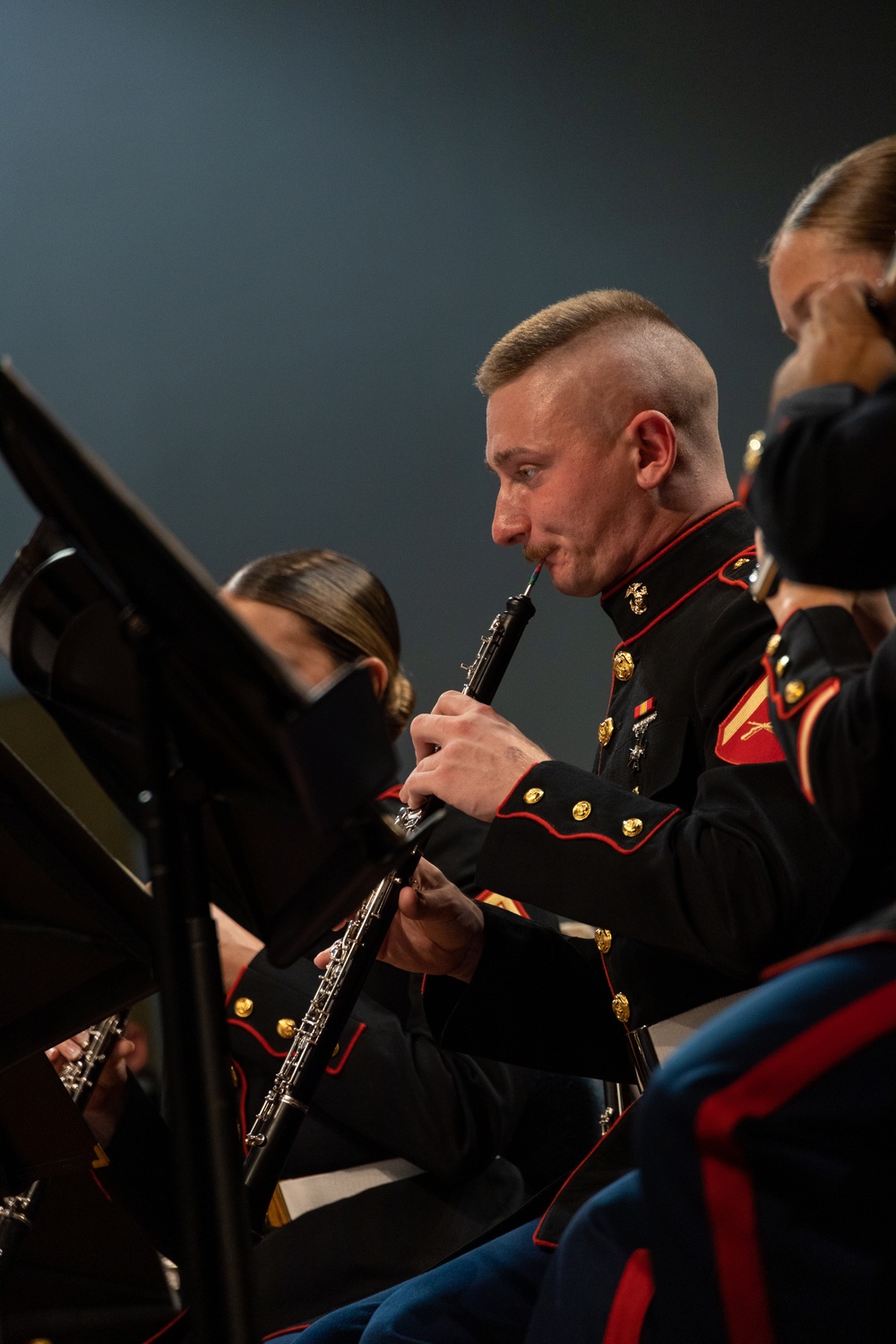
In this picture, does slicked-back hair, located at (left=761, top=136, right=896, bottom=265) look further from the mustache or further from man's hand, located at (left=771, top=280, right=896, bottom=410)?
the mustache

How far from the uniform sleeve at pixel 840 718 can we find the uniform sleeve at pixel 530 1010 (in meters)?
0.67

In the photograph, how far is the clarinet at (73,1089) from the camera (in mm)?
1381

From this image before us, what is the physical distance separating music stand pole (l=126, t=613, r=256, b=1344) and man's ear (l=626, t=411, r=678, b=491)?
95 centimetres

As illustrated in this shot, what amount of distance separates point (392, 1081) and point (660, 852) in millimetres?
628

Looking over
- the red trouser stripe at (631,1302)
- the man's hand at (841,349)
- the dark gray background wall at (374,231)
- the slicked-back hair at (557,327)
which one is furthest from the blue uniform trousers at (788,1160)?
the dark gray background wall at (374,231)

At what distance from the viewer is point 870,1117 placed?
0.76 m

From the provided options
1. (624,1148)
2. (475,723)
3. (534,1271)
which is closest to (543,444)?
(475,723)

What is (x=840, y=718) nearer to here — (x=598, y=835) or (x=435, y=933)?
(x=598, y=835)

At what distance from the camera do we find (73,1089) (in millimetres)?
1544

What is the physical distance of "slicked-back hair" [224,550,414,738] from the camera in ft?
6.49

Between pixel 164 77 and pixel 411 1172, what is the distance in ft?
9.58

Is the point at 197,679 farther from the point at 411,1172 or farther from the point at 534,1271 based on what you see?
the point at 411,1172

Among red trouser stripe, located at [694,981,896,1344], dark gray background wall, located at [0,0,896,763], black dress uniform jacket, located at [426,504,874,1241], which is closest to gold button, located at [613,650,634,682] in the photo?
black dress uniform jacket, located at [426,504,874,1241]

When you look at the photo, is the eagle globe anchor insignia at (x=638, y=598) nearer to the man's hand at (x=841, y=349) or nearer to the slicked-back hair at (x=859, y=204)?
the slicked-back hair at (x=859, y=204)
